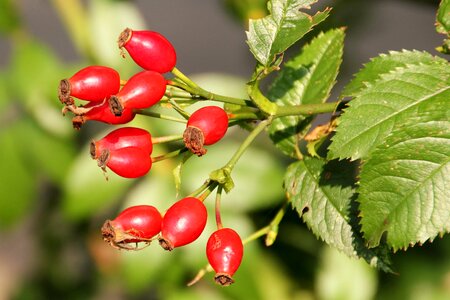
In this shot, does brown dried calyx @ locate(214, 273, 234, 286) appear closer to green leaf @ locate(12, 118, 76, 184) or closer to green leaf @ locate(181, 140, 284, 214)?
green leaf @ locate(181, 140, 284, 214)

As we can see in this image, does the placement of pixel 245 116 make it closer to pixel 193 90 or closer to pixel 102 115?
pixel 193 90

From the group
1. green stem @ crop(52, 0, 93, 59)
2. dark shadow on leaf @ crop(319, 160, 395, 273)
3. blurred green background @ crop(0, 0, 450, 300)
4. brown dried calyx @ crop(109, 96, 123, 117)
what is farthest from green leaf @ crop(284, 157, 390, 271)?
green stem @ crop(52, 0, 93, 59)

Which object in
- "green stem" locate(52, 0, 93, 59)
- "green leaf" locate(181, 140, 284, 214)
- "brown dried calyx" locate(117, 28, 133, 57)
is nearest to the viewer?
"brown dried calyx" locate(117, 28, 133, 57)

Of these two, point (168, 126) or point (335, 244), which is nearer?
point (335, 244)

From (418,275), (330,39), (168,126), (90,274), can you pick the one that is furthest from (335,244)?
(90,274)

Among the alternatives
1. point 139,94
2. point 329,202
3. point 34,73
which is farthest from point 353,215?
point 34,73

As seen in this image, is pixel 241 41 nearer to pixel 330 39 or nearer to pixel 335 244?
pixel 330 39

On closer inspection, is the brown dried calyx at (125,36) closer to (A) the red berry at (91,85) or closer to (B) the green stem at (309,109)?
(A) the red berry at (91,85)
